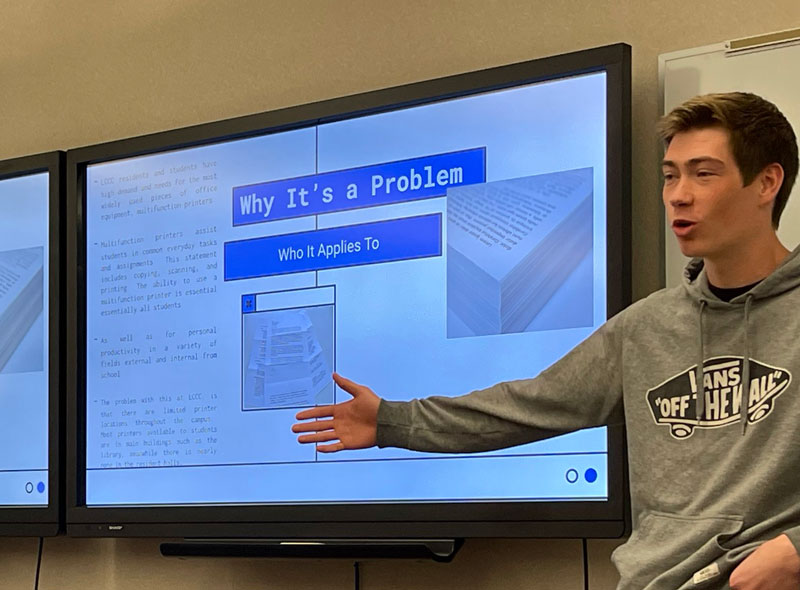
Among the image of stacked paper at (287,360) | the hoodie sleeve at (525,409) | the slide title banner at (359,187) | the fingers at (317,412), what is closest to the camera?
the hoodie sleeve at (525,409)

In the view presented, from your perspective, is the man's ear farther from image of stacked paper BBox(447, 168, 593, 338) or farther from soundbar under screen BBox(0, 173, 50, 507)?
soundbar under screen BBox(0, 173, 50, 507)

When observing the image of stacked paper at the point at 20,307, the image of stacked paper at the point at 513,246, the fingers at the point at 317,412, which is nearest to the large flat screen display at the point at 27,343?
the image of stacked paper at the point at 20,307

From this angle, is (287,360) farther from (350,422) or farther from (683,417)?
(683,417)

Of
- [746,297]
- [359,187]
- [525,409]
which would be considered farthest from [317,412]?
[359,187]

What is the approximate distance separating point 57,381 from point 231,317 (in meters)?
0.52

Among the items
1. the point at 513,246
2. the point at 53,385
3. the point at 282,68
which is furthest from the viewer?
the point at 53,385

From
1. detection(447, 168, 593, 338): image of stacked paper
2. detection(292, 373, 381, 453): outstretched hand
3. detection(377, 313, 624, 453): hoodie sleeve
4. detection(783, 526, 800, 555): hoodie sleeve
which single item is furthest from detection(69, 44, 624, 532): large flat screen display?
detection(783, 526, 800, 555): hoodie sleeve

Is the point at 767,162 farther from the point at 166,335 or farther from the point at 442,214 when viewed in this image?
the point at 166,335

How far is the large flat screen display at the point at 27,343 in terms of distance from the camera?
9.77ft

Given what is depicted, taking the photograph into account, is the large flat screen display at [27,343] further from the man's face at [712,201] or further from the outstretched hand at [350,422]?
the man's face at [712,201]

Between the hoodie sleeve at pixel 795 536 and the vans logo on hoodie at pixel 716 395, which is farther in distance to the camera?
the vans logo on hoodie at pixel 716 395

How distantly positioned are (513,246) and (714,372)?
2.47 ft

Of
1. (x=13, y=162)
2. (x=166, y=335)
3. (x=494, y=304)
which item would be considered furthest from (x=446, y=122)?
(x=13, y=162)

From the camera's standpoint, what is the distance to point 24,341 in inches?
121
